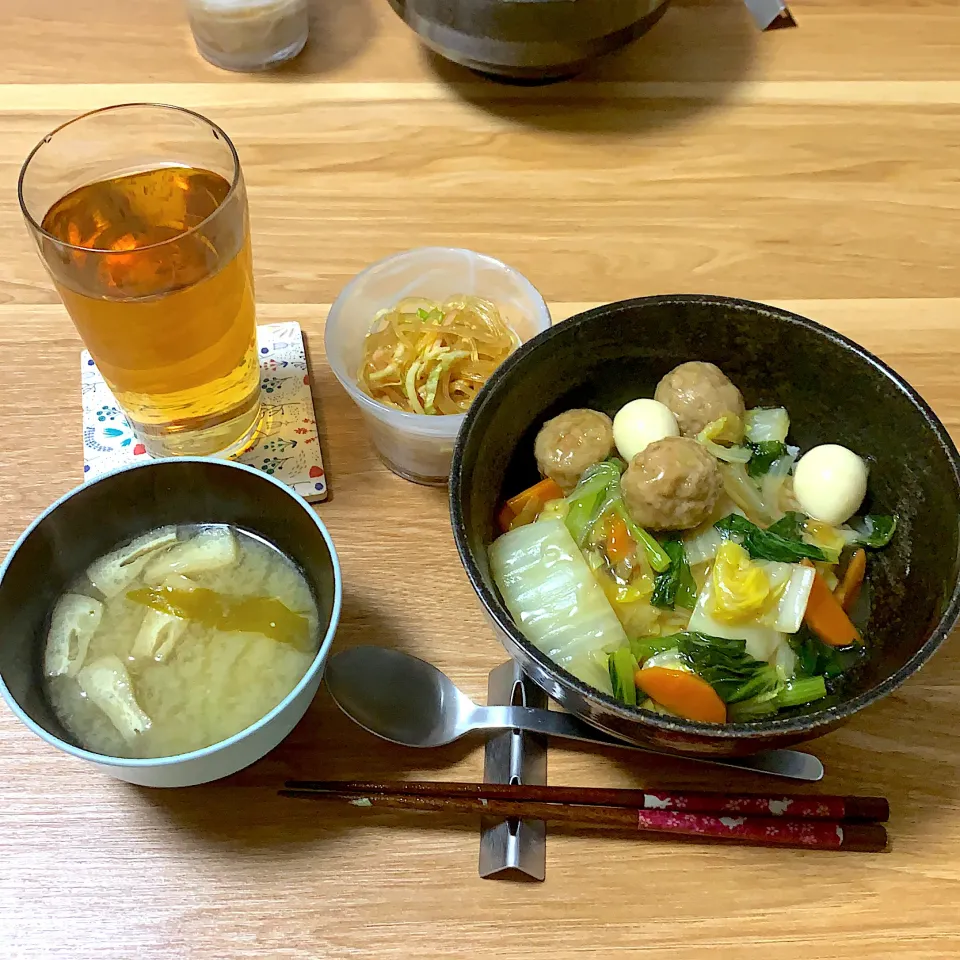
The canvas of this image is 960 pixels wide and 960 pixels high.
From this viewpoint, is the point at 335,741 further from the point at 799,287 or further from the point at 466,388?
the point at 799,287

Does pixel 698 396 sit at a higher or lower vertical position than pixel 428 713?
higher

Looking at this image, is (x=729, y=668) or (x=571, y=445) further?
(x=571, y=445)

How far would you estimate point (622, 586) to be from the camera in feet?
2.69

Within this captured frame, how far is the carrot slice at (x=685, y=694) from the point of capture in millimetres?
746

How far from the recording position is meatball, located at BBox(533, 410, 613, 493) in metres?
0.86

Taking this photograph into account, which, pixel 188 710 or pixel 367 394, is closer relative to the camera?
pixel 188 710

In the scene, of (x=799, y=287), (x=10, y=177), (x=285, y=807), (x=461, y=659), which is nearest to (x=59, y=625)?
(x=285, y=807)

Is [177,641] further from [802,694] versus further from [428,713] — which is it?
[802,694]

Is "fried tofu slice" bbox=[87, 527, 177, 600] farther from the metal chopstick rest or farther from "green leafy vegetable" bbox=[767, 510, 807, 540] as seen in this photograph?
"green leafy vegetable" bbox=[767, 510, 807, 540]

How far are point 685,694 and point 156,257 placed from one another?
0.57m

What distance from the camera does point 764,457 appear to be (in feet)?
2.92

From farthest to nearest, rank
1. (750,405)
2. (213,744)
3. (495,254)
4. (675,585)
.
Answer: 1. (495,254)
2. (750,405)
3. (675,585)
4. (213,744)

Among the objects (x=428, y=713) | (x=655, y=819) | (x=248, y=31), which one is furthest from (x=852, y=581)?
(x=248, y=31)

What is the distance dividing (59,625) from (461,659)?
13.8 inches
